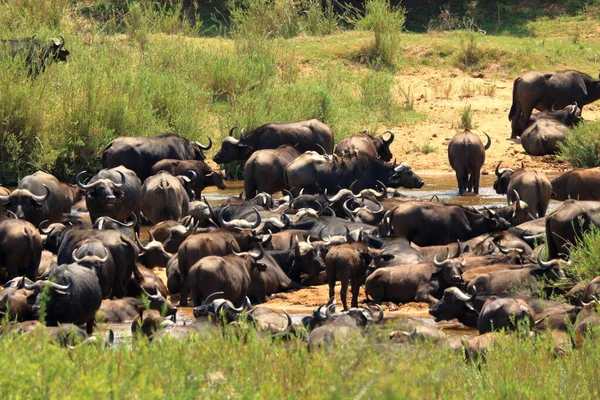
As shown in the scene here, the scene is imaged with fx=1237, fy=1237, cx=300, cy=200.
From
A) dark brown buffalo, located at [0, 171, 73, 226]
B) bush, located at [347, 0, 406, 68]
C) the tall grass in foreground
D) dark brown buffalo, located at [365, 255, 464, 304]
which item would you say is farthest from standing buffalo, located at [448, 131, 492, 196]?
the tall grass in foreground

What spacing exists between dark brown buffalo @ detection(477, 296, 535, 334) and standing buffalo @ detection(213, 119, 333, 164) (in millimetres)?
10706

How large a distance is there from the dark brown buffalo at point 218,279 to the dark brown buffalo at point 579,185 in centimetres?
634

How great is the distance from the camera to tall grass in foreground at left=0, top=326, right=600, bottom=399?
607cm

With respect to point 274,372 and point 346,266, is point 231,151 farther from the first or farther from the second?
point 274,372

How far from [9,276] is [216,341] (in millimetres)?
5956

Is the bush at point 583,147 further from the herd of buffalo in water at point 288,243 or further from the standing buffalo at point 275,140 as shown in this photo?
the standing buffalo at point 275,140

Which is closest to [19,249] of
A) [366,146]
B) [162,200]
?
[162,200]

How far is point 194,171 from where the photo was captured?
18938 mm

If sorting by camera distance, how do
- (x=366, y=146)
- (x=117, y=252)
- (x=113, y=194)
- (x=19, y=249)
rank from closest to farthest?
1. (x=117, y=252)
2. (x=19, y=249)
3. (x=113, y=194)
4. (x=366, y=146)

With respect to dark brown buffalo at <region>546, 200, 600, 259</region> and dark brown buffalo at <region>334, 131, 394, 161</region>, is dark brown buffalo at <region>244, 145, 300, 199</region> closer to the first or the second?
dark brown buffalo at <region>334, 131, 394, 161</region>

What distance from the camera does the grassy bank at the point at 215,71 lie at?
20.7 metres

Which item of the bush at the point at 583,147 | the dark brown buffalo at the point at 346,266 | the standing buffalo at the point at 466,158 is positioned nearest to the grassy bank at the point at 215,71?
the bush at the point at 583,147

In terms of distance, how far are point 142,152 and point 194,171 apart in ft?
3.12

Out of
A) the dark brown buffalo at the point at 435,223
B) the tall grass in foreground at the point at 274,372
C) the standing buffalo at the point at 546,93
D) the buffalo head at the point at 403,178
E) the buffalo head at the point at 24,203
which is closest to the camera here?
the tall grass in foreground at the point at 274,372
